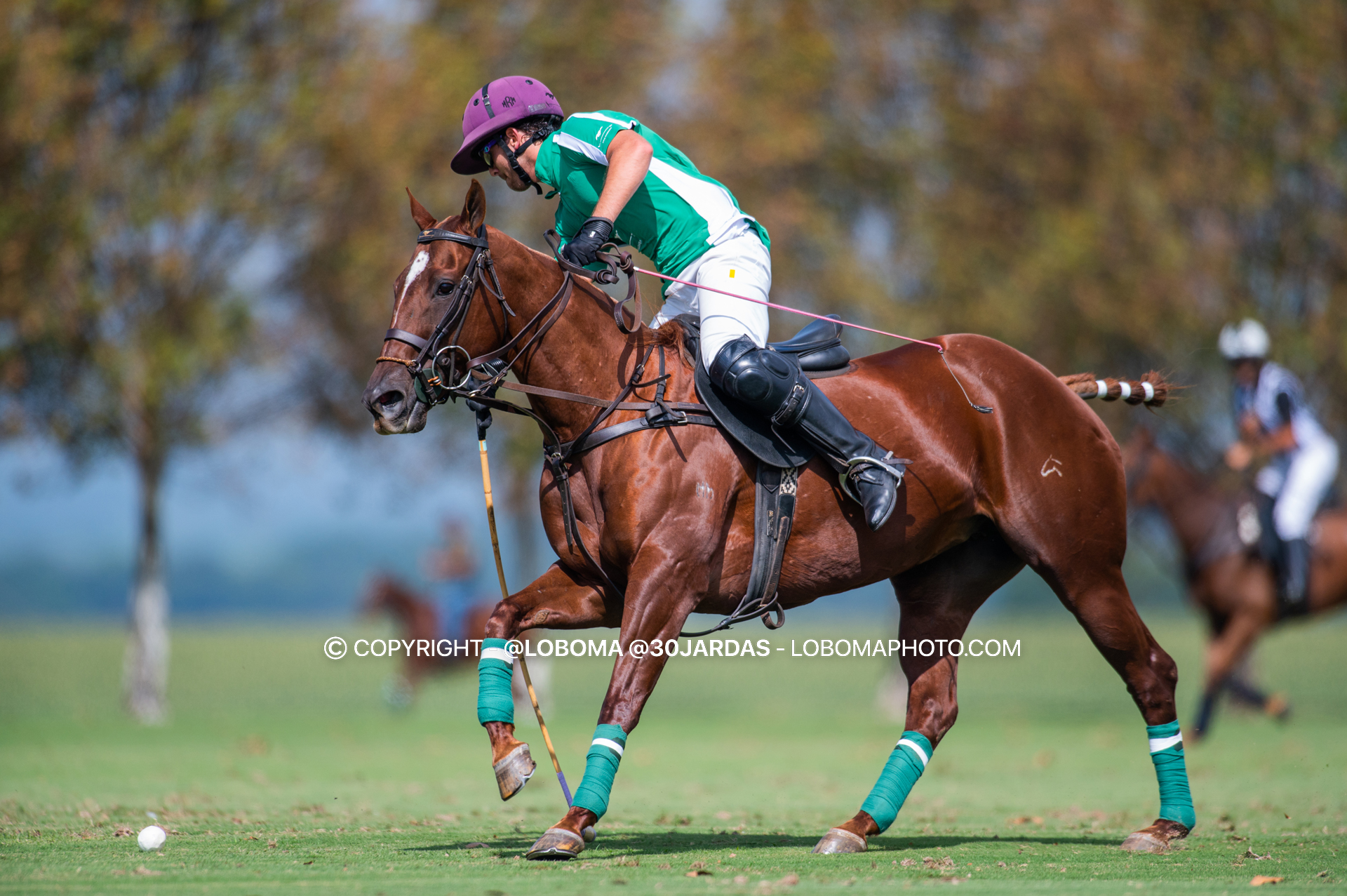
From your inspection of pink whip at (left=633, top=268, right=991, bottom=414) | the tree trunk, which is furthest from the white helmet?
the tree trunk

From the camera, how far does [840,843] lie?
20.9 ft

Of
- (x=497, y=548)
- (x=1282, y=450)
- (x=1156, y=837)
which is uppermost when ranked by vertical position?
(x=1282, y=450)

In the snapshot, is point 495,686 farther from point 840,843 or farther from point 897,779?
point 897,779

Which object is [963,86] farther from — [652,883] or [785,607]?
[652,883]

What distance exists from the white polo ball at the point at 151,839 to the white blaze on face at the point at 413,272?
2.53 m

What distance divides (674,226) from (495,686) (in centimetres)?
233

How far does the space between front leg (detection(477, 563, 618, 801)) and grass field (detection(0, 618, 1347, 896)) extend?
456 millimetres

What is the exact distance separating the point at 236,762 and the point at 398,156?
948cm

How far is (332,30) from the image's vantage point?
18.0 metres

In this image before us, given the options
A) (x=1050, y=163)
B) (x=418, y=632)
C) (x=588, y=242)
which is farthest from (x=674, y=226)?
(x=1050, y=163)

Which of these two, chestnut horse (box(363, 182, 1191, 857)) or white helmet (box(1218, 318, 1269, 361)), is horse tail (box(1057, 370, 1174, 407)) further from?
white helmet (box(1218, 318, 1269, 361))

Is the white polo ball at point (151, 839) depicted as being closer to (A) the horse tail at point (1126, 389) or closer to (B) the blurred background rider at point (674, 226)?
(B) the blurred background rider at point (674, 226)

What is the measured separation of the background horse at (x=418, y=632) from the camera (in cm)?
1902

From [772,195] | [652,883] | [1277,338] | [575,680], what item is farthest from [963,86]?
[652,883]
